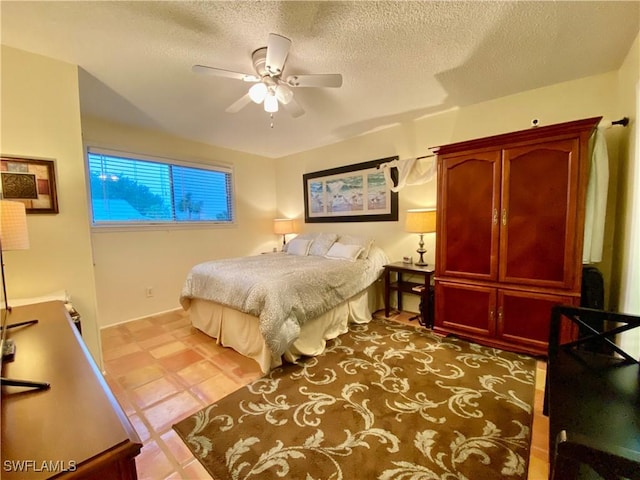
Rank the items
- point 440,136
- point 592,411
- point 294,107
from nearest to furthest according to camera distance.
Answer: point 592,411 → point 294,107 → point 440,136

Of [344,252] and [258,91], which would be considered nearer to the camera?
[258,91]

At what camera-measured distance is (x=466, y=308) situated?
8.56 feet

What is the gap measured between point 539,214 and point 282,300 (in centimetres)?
221

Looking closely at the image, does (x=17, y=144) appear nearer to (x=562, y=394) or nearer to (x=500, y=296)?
(x=562, y=394)

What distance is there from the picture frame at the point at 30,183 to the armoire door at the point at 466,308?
338 centimetres

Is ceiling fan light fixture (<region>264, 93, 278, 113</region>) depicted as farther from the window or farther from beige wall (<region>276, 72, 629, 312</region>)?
the window

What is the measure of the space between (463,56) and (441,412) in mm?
2512

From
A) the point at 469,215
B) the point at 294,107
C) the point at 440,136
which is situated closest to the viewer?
the point at 294,107

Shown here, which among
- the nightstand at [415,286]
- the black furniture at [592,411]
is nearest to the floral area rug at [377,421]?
the black furniture at [592,411]

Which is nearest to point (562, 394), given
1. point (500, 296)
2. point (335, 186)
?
point (500, 296)

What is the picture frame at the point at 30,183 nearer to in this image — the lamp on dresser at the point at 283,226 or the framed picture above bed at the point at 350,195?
the lamp on dresser at the point at 283,226

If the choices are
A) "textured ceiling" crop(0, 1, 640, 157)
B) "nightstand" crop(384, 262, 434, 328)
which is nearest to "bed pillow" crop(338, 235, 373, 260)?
"nightstand" crop(384, 262, 434, 328)

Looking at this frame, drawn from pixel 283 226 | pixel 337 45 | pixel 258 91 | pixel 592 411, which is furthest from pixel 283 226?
pixel 592 411

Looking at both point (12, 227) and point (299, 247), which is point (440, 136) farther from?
point (12, 227)
